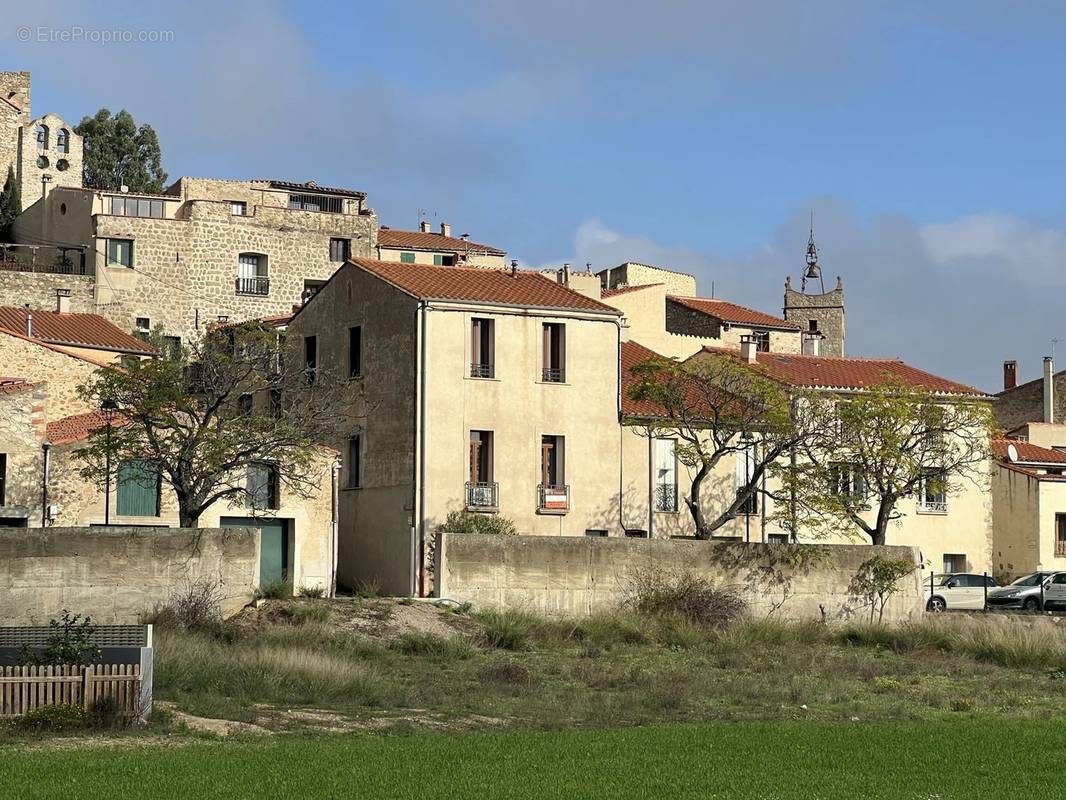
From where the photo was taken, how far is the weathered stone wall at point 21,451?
46.4m

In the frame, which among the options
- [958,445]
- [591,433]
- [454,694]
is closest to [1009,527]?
[958,445]

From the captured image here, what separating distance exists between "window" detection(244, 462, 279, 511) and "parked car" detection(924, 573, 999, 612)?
803 inches

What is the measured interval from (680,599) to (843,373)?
1836 centimetres

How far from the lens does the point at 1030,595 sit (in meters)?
55.2

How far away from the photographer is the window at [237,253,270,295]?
261 ft

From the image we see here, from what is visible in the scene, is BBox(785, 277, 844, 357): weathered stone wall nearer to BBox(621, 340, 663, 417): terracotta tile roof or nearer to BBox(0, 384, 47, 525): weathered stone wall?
BBox(621, 340, 663, 417): terracotta tile roof

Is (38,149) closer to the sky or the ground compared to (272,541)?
closer to the sky

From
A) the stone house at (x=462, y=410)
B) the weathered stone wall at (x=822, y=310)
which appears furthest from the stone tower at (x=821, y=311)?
the stone house at (x=462, y=410)

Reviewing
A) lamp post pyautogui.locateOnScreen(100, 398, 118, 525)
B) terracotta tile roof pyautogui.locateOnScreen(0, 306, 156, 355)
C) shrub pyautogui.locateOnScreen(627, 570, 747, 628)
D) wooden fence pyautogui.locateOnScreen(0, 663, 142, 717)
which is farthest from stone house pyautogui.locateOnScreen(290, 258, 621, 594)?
wooden fence pyautogui.locateOnScreen(0, 663, 142, 717)

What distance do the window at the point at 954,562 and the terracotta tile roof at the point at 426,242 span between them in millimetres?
31944

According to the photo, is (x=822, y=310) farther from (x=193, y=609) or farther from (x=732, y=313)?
(x=193, y=609)

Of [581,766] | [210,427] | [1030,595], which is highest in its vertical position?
[210,427]

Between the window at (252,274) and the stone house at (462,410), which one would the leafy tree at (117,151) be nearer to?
the window at (252,274)

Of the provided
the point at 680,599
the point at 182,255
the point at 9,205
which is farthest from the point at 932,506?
the point at 9,205
